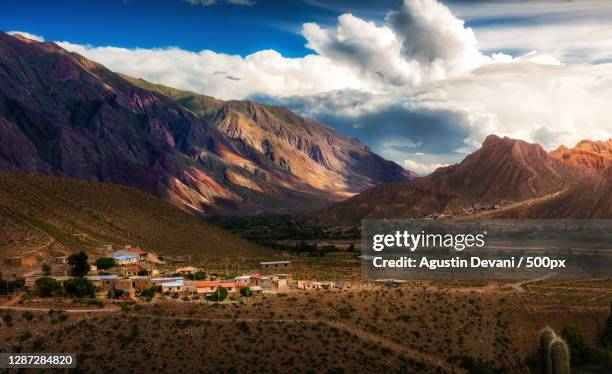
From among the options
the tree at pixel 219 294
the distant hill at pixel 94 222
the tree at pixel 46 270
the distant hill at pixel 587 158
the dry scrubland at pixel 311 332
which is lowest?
the dry scrubland at pixel 311 332

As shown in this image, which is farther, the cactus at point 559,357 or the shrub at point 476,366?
the shrub at point 476,366

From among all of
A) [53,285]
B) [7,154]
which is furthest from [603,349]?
[7,154]

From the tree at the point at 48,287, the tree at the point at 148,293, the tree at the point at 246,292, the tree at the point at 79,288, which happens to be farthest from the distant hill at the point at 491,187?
the tree at the point at 48,287

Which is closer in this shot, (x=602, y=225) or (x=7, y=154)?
(x=602, y=225)

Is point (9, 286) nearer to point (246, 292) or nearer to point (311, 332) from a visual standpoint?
point (246, 292)

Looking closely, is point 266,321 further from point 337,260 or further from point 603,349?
point 337,260

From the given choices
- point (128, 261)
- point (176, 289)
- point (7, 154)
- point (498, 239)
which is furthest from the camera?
point (7, 154)

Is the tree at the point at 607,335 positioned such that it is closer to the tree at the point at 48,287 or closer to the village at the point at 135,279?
the village at the point at 135,279

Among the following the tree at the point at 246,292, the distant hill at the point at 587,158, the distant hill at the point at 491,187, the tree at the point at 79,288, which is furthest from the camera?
the distant hill at the point at 587,158
